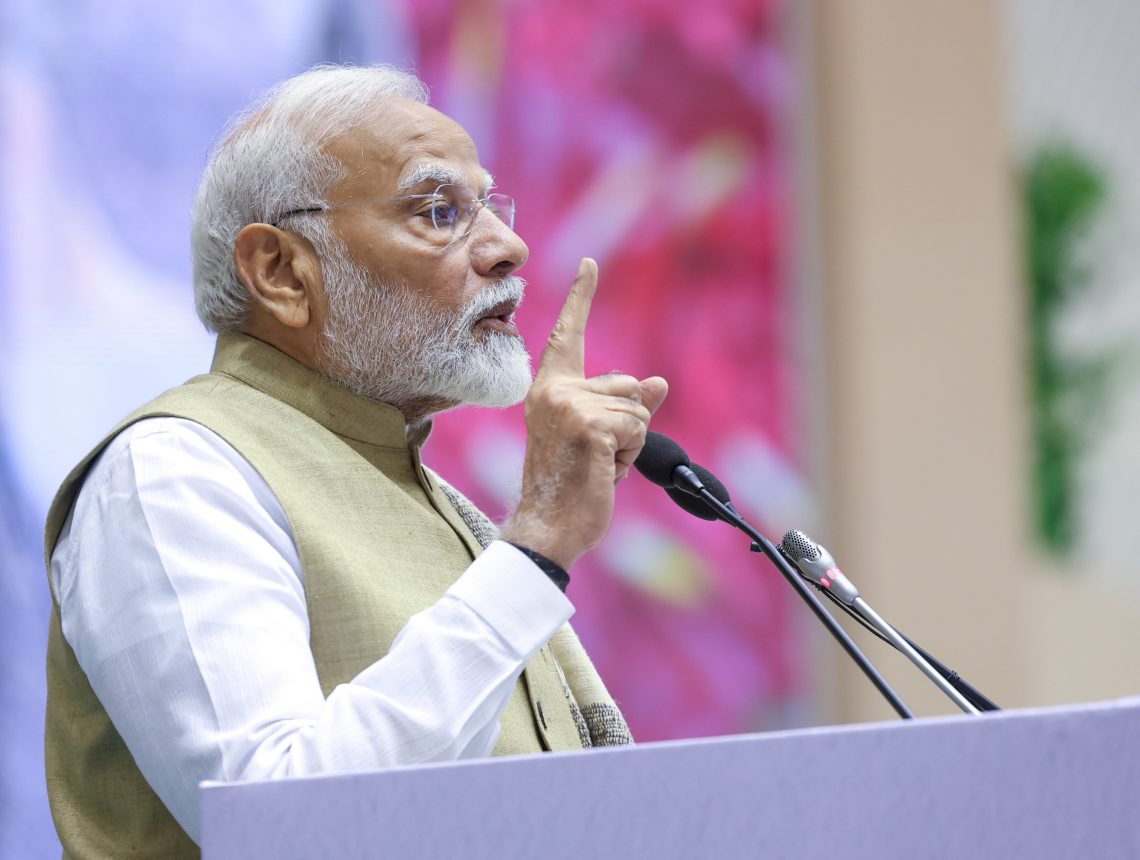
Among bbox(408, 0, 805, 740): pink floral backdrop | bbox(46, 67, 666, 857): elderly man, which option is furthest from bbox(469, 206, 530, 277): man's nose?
bbox(408, 0, 805, 740): pink floral backdrop

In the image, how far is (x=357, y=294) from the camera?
66.5 inches

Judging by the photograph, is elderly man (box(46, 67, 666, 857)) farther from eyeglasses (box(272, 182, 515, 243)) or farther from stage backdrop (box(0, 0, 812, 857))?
stage backdrop (box(0, 0, 812, 857))

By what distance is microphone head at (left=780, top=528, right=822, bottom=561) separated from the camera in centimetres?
147

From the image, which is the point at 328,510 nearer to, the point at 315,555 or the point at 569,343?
the point at 315,555

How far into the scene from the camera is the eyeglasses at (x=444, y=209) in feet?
5.59

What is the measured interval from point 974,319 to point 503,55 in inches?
67.1

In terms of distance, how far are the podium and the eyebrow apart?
0.93 m

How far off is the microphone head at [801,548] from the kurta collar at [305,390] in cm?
50

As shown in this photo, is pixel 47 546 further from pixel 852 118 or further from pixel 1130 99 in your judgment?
pixel 1130 99

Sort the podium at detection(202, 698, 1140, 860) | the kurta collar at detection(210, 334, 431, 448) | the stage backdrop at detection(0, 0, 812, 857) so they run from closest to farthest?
the podium at detection(202, 698, 1140, 860), the kurta collar at detection(210, 334, 431, 448), the stage backdrop at detection(0, 0, 812, 857)

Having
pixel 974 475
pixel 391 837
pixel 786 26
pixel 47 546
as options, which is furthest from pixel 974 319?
pixel 391 837

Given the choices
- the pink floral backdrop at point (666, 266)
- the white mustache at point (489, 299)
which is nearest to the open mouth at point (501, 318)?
the white mustache at point (489, 299)

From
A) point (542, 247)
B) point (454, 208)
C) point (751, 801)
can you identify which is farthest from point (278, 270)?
point (542, 247)

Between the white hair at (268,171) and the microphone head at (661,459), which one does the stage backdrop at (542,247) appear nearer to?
the white hair at (268,171)
